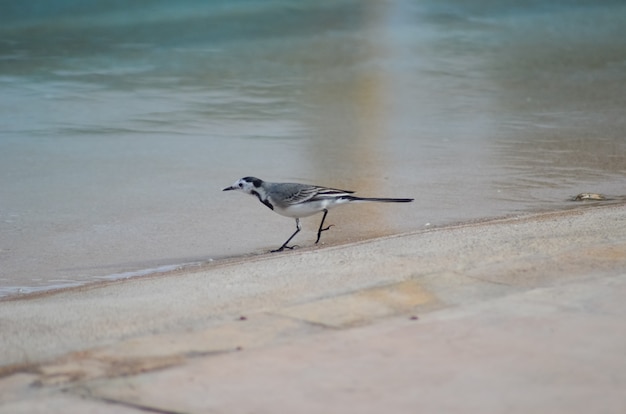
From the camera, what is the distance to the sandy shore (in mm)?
4031

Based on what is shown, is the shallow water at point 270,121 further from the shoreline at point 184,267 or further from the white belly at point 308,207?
the white belly at point 308,207

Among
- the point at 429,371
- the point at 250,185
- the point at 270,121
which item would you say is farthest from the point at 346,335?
the point at 270,121

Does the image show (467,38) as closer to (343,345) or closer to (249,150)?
(249,150)

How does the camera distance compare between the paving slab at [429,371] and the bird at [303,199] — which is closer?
the paving slab at [429,371]

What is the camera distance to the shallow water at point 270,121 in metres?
8.04

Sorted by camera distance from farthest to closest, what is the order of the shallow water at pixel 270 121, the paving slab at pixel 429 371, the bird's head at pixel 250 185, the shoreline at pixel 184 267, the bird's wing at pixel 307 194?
the shallow water at pixel 270 121 < the bird's head at pixel 250 185 < the bird's wing at pixel 307 194 < the shoreline at pixel 184 267 < the paving slab at pixel 429 371

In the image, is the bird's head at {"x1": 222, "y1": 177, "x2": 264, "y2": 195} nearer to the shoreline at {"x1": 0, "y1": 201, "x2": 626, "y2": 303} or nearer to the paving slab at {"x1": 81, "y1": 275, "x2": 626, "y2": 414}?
the shoreline at {"x1": 0, "y1": 201, "x2": 626, "y2": 303}

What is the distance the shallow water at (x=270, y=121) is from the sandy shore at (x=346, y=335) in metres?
1.58

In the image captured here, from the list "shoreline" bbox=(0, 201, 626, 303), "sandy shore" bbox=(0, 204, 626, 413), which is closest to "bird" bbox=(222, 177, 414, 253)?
"shoreline" bbox=(0, 201, 626, 303)

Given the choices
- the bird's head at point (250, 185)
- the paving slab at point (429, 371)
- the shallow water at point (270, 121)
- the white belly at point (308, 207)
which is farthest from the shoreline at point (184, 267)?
the paving slab at point (429, 371)

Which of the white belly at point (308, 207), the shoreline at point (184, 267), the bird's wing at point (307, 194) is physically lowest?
the shoreline at point (184, 267)

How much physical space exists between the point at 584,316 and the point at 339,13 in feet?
50.5

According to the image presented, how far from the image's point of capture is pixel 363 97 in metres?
13.1

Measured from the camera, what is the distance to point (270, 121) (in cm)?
1167
